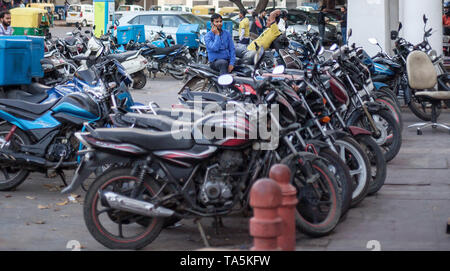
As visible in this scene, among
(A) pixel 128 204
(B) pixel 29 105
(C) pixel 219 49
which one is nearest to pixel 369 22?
(C) pixel 219 49

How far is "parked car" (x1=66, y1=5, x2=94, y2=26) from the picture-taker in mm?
56028

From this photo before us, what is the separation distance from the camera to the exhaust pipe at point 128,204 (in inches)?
235

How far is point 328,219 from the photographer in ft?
21.1

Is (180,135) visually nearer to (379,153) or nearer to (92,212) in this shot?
(92,212)

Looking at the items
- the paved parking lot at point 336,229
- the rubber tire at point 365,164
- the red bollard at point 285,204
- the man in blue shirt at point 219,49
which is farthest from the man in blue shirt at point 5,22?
the red bollard at point 285,204

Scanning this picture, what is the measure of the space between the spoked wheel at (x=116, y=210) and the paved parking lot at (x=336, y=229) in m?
0.25

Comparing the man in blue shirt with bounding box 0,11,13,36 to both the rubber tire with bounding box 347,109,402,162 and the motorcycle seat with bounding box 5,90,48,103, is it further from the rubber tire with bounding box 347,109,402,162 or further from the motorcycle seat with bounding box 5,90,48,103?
the rubber tire with bounding box 347,109,402,162

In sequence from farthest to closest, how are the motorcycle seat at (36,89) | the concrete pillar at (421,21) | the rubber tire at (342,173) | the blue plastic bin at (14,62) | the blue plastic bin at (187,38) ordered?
the blue plastic bin at (187,38) → the concrete pillar at (421,21) → the motorcycle seat at (36,89) → the blue plastic bin at (14,62) → the rubber tire at (342,173)

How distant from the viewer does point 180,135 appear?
6.23 metres

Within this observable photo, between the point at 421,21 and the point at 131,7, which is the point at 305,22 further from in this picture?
the point at 131,7

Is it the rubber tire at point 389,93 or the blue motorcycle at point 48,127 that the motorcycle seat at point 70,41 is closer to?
the rubber tire at point 389,93

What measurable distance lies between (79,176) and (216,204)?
3.79ft

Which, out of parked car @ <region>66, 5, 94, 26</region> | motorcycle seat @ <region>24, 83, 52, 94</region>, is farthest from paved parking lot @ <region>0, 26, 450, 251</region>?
parked car @ <region>66, 5, 94, 26</region>

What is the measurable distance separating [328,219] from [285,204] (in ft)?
5.97
